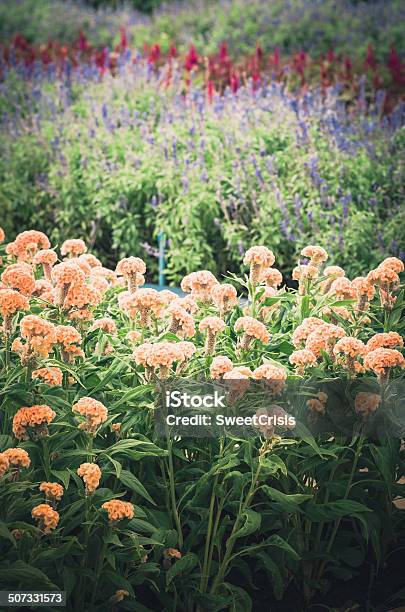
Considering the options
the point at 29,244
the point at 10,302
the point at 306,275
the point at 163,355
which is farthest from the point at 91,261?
the point at 163,355

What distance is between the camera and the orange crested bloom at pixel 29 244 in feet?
10.6

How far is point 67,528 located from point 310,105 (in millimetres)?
4409

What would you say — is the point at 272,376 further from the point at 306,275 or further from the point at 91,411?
the point at 306,275

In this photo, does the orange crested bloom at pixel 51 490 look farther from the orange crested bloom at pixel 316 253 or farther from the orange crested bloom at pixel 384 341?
the orange crested bloom at pixel 316 253

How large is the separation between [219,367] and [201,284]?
54cm

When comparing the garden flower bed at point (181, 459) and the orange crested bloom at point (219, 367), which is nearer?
the garden flower bed at point (181, 459)

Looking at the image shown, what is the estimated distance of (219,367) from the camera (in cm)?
245

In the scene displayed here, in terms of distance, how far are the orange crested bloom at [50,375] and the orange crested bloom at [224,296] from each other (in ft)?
1.87

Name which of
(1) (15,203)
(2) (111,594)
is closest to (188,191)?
(1) (15,203)

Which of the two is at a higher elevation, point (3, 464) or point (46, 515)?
point (3, 464)

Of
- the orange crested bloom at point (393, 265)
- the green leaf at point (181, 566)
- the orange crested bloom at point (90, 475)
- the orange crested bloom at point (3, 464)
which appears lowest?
the green leaf at point (181, 566)

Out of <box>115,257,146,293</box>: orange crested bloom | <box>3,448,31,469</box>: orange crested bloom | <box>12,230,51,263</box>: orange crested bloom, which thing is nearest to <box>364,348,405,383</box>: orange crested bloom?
<box>115,257,146,293</box>: orange crested bloom

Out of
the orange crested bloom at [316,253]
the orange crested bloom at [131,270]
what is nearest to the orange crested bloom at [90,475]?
the orange crested bloom at [131,270]

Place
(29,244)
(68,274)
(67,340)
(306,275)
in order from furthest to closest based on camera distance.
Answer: (29,244)
(306,275)
(68,274)
(67,340)
